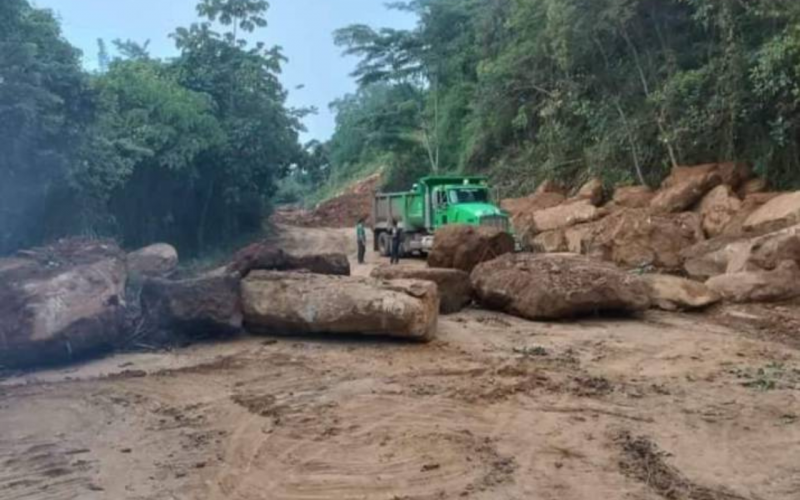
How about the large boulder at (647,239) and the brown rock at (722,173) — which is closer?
the large boulder at (647,239)

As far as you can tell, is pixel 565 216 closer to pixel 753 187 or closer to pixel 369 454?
pixel 753 187

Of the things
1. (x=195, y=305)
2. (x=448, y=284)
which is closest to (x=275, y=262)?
(x=195, y=305)

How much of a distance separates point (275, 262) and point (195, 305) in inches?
64.3

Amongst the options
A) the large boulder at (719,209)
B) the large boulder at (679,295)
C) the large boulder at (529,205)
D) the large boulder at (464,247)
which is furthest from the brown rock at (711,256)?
the large boulder at (529,205)

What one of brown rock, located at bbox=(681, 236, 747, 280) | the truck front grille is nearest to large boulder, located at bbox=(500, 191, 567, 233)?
the truck front grille

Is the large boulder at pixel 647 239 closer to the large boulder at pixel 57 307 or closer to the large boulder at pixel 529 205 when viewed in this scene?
the large boulder at pixel 529 205

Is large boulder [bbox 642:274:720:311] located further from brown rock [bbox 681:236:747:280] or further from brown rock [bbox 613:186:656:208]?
brown rock [bbox 613:186:656:208]

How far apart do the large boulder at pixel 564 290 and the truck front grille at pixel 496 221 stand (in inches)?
310

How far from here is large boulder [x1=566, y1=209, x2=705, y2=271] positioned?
17.0 metres

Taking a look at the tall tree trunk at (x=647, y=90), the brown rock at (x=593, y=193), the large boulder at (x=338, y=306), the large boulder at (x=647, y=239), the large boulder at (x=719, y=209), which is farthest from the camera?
the brown rock at (x=593, y=193)

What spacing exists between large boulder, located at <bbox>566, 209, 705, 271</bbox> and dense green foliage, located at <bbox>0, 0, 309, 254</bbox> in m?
11.8

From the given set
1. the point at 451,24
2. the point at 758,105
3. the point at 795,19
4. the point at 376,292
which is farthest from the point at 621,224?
the point at 451,24

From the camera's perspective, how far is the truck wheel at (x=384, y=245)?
86.3 ft

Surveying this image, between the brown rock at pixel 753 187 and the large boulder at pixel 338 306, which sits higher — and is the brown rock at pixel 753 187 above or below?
above
